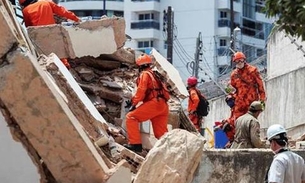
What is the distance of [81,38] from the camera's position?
9.95 m

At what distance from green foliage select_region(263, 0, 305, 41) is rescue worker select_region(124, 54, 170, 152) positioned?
4.68 m

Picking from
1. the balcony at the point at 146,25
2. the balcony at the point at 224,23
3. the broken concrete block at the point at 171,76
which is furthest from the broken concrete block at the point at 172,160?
the balcony at the point at 146,25

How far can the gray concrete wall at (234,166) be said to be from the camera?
886cm

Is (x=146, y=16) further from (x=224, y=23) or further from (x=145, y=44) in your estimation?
(x=224, y=23)

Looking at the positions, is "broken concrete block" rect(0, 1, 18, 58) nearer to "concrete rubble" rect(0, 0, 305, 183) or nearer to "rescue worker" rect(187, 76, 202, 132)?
"concrete rubble" rect(0, 0, 305, 183)

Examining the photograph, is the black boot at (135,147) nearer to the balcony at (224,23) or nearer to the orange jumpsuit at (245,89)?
the orange jumpsuit at (245,89)

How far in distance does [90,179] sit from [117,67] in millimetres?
4546

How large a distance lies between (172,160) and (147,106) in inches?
118

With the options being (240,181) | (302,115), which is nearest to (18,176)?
(240,181)

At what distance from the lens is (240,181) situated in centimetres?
891

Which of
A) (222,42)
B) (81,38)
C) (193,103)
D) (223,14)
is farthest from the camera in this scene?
(223,14)

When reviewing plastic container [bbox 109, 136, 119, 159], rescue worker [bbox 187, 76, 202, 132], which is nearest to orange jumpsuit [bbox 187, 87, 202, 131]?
rescue worker [bbox 187, 76, 202, 132]

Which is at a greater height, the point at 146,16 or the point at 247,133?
the point at 247,133

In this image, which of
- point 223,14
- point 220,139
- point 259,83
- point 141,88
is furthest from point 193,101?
point 223,14
